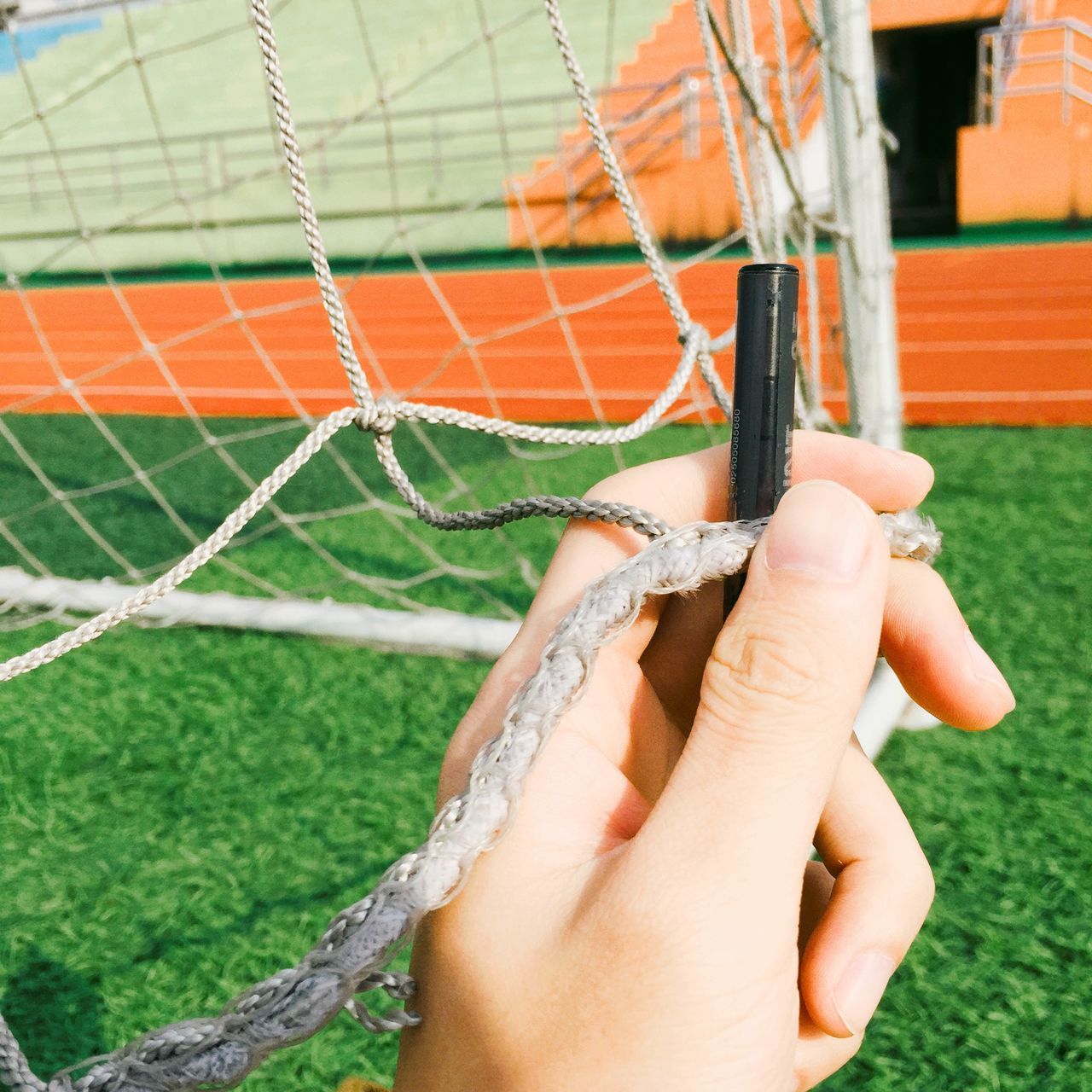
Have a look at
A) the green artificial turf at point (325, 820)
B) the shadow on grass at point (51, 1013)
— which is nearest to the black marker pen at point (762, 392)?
the green artificial turf at point (325, 820)

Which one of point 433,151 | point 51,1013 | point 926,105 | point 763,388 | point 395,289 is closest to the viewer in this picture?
point 763,388

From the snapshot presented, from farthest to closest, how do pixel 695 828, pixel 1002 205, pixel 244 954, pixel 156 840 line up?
pixel 1002 205 < pixel 156 840 < pixel 244 954 < pixel 695 828

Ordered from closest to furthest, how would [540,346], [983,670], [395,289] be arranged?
[983,670]
[540,346]
[395,289]

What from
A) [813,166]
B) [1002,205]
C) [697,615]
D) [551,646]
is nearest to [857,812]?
[697,615]

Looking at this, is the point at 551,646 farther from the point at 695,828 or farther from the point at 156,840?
the point at 156,840

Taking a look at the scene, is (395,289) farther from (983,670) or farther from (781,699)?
(781,699)

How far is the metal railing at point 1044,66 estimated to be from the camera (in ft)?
19.2

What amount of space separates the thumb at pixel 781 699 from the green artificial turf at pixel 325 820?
24.1 inches

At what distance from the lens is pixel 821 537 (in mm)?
451

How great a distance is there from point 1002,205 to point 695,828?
20.5 ft

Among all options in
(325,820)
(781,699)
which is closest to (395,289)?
(325,820)

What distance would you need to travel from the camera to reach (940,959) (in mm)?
1003

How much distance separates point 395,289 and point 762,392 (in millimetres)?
4935

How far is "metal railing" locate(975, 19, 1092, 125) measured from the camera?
5.85 meters
